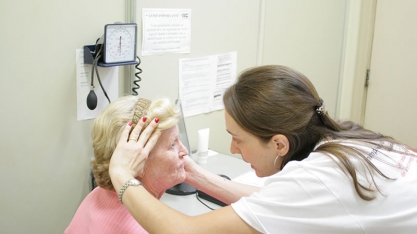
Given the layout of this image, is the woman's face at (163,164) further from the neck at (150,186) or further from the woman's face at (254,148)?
the woman's face at (254,148)

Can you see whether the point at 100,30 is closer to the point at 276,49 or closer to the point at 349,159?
the point at 349,159

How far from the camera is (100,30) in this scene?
195 centimetres

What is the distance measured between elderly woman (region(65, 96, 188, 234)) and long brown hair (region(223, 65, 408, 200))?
0.24 metres

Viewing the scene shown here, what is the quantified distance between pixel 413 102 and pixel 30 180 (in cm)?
288

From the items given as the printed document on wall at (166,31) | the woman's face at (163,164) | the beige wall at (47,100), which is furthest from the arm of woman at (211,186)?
the printed document on wall at (166,31)

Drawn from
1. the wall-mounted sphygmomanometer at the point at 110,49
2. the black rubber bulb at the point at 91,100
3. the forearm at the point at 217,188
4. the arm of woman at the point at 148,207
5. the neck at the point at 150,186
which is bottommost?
the forearm at the point at 217,188

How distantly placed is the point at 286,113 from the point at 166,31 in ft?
3.46

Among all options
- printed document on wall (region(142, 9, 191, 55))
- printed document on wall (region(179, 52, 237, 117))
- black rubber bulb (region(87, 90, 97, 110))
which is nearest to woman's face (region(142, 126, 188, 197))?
black rubber bulb (region(87, 90, 97, 110))

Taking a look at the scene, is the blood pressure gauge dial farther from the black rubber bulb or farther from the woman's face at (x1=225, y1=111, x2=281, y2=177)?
the woman's face at (x1=225, y1=111, x2=281, y2=177)

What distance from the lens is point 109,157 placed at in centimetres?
147

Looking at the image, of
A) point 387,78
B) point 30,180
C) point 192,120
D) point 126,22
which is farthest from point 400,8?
point 30,180

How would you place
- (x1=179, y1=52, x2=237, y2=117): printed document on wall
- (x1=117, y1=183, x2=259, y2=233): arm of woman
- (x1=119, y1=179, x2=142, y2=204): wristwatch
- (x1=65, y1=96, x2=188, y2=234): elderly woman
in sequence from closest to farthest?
(x1=117, y1=183, x2=259, y2=233): arm of woman
(x1=119, y1=179, x2=142, y2=204): wristwatch
(x1=65, y1=96, x2=188, y2=234): elderly woman
(x1=179, y1=52, x2=237, y2=117): printed document on wall

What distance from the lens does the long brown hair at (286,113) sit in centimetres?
134

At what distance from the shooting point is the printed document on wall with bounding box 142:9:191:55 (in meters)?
2.14
